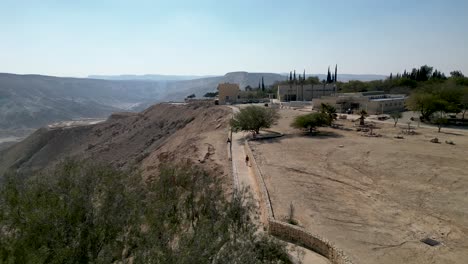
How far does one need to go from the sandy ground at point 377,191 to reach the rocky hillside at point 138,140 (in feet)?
27.2

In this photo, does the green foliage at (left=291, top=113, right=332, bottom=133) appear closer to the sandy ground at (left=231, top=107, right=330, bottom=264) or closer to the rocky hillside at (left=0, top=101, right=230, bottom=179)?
the sandy ground at (left=231, top=107, right=330, bottom=264)

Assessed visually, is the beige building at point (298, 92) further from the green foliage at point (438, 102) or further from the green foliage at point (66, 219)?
the green foliage at point (66, 219)

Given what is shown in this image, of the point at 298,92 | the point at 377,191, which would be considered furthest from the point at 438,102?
the point at 298,92

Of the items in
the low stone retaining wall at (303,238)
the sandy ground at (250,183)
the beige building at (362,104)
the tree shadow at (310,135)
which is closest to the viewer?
the low stone retaining wall at (303,238)

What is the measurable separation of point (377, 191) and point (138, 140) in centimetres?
4296

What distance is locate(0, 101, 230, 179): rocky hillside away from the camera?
122 ft

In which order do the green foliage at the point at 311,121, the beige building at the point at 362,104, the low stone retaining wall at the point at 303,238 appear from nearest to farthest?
the low stone retaining wall at the point at 303,238, the green foliage at the point at 311,121, the beige building at the point at 362,104

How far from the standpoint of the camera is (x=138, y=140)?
2238 inches

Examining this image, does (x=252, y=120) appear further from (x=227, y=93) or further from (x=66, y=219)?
(x=227, y=93)

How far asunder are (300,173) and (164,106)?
174ft

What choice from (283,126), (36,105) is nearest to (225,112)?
(283,126)

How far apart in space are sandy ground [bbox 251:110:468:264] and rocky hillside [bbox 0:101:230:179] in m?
8.29

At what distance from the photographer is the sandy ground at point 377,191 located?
1458cm

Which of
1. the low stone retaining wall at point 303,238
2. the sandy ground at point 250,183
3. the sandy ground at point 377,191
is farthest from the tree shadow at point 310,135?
the low stone retaining wall at point 303,238
